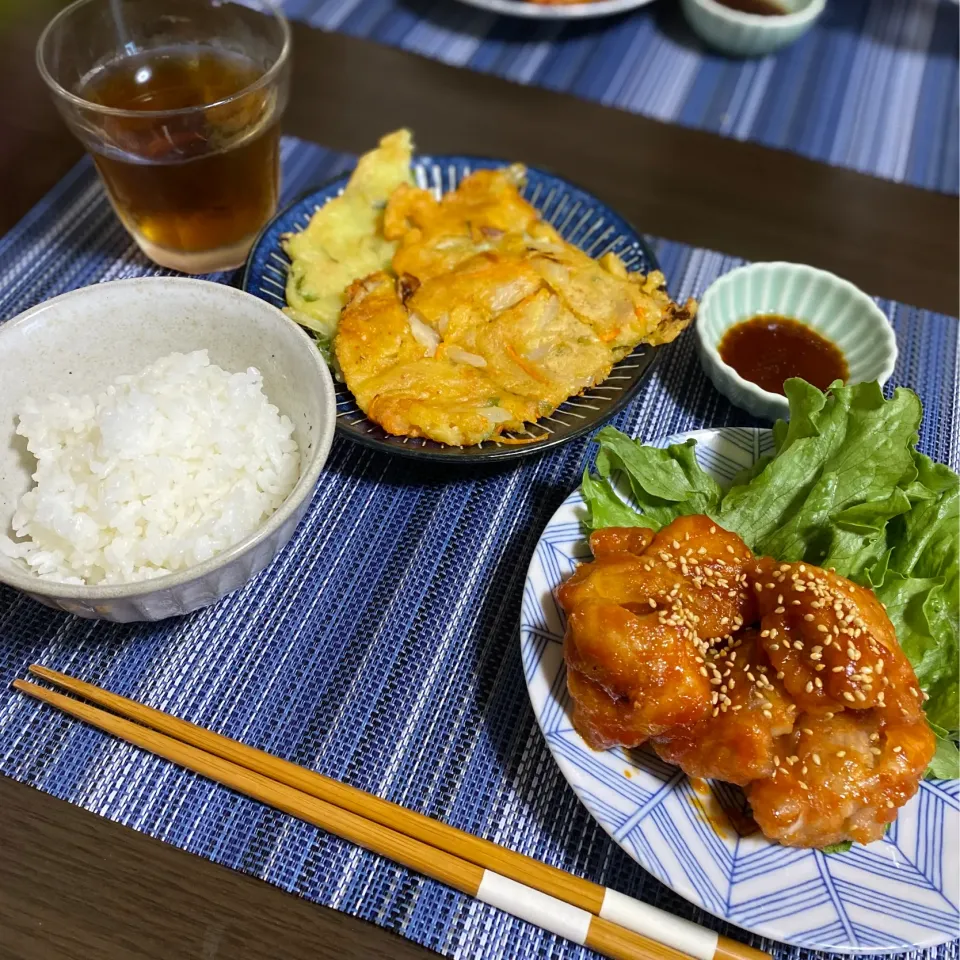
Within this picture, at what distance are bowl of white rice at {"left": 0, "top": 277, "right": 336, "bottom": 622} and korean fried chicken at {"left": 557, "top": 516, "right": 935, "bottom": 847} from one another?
Result: 0.71 meters

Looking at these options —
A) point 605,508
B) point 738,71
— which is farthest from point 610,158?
point 605,508

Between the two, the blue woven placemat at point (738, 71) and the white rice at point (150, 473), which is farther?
the blue woven placemat at point (738, 71)

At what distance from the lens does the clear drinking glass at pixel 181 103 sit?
226 cm

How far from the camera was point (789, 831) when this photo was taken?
1.46m

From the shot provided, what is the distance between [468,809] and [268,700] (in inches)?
20.4

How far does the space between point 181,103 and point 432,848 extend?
223 centimetres

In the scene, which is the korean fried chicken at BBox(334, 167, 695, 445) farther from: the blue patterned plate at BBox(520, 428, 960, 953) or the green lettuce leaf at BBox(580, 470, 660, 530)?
the blue patterned plate at BBox(520, 428, 960, 953)

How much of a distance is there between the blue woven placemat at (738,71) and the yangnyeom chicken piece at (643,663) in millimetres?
2738

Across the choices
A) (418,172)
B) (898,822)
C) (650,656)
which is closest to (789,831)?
(898,822)

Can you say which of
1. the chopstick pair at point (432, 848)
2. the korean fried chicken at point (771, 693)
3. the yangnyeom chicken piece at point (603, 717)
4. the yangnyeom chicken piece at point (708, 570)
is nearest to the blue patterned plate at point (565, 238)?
the yangnyeom chicken piece at point (708, 570)

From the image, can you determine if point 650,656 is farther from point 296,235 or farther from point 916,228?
point 916,228

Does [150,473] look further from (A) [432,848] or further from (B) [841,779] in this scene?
(B) [841,779]

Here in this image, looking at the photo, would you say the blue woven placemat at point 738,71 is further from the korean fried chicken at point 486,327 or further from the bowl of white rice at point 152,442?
the bowl of white rice at point 152,442

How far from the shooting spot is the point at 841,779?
1.47m
